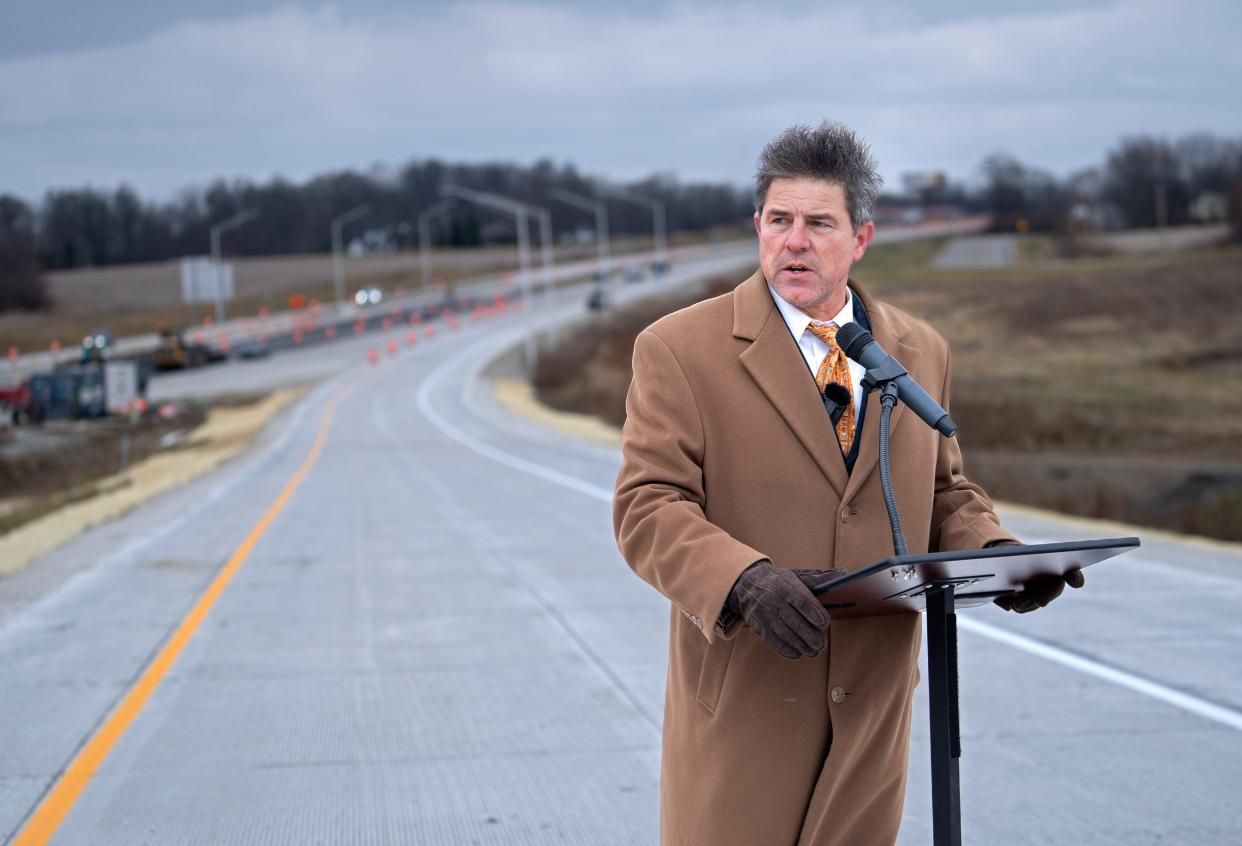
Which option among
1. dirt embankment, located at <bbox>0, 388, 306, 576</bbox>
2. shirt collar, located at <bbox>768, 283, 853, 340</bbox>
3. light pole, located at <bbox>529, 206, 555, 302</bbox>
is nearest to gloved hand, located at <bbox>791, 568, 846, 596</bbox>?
shirt collar, located at <bbox>768, 283, 853, 340</bbox>

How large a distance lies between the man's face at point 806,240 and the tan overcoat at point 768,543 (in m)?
0.11

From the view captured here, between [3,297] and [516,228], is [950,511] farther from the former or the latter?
[516,228]

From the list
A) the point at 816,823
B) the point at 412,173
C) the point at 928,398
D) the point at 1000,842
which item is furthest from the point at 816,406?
the point at 412,173

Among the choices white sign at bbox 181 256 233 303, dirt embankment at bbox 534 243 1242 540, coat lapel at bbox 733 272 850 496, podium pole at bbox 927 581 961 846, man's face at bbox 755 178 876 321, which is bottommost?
dirt embankment at bbox 534 243 1242 540

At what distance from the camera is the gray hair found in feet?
10.3

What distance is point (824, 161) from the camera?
313 cm

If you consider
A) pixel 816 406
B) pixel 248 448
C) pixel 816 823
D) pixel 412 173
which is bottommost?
pixel 248 448

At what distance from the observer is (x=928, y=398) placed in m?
2.96

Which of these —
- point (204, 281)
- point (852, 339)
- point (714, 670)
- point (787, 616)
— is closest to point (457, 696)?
point (714, 670)

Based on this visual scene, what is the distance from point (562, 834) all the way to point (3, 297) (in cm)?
10635

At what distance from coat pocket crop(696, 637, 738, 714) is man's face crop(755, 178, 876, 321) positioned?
2.52 ft

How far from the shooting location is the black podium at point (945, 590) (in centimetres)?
269

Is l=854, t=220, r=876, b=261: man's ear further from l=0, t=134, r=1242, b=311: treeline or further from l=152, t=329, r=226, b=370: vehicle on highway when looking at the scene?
l=0, t=134, r=1242, b=311: treeline

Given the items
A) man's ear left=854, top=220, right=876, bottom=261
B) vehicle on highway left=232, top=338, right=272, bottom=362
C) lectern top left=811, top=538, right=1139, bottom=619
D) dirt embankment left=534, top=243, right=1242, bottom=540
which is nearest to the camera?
lectern top left=811, top=538, right=1139, bottom=619
